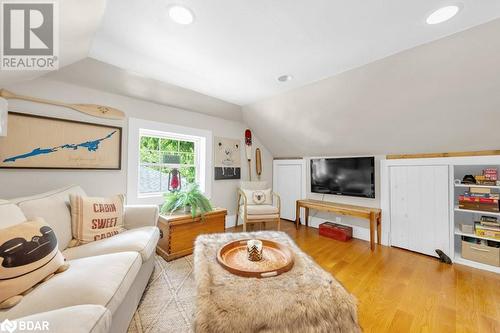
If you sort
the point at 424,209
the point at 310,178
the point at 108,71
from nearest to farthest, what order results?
1. the point at 108,71
2. the point at 424,209
3. the point at 310,178

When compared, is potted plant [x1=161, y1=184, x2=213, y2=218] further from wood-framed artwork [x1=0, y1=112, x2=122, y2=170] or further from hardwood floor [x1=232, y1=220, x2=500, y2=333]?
hardwood floor [x1=232, y1=220, x2=500, y2=333]

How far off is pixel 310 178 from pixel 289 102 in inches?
63.7

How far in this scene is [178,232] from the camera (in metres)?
2.40

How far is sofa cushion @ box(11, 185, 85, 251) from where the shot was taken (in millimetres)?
1445

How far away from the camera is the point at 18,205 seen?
1.41 metres

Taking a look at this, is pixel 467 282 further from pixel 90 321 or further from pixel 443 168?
pixel 90 321

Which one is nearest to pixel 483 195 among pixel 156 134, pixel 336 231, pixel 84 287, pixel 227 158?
pixel 336 231

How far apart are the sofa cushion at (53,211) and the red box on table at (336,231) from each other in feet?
10.8

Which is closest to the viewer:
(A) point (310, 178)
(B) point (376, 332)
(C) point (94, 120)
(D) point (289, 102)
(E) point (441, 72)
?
(B) point (376, 332)

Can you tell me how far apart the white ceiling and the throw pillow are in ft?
5.12

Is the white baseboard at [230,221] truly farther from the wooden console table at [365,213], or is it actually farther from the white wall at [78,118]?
the white wall at [78,118]

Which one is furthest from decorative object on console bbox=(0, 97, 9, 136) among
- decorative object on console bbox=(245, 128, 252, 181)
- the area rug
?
decorative object on console bbox=(245, 128, 252, 181)

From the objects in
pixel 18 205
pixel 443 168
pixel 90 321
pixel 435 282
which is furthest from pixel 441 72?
pixel 18 205

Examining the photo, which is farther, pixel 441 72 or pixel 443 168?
pixel 443 168
